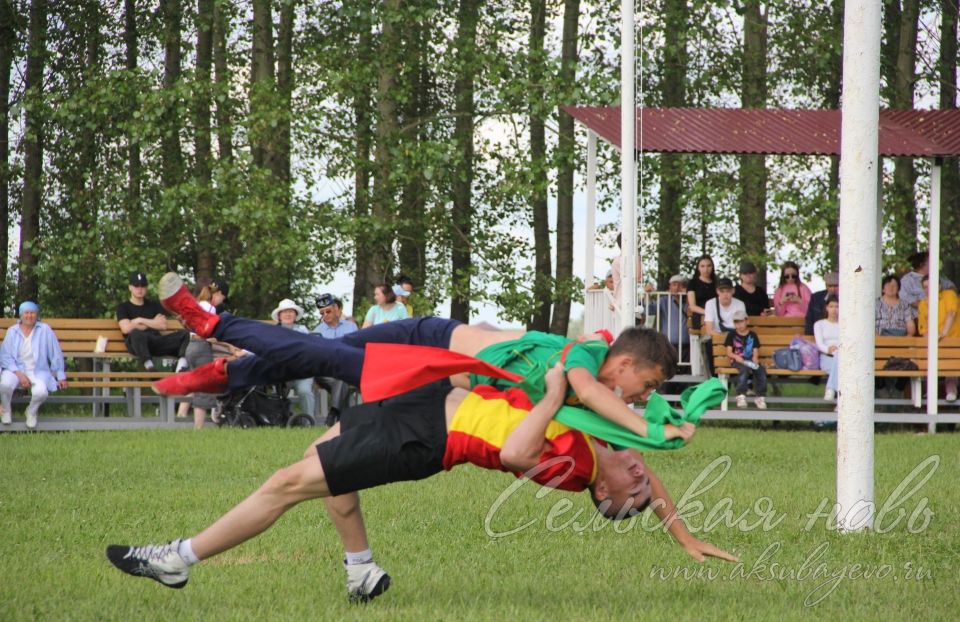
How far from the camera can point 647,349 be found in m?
5.52

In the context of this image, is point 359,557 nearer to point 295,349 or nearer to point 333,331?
point 295,349

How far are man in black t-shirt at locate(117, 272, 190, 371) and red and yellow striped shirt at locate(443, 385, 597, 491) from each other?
11320 millimetres

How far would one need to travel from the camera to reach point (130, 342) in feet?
54.7

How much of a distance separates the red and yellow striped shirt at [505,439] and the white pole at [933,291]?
A: 11.4 m

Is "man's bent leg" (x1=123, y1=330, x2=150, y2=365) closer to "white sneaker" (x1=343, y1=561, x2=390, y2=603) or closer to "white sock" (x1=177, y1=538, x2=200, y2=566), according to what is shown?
"white sneaker" (x1=343, y1=561, x2=390, y2=603)

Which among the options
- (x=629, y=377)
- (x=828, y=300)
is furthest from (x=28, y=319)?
(x=629, y=377)

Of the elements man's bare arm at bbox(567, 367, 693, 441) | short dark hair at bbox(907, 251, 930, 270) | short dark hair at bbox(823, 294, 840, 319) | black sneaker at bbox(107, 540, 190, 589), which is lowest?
black sneaker at bbox(107, 540, 190, 589)

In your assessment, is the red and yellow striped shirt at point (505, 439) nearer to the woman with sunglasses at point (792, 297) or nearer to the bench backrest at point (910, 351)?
the bench backrest at point (910, 351)

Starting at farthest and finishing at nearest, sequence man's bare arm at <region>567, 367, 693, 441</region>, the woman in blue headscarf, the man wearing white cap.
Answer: the man wearing white cap, the woman in blue headscarf, man's bare arm at <region>567, 367, 693, 441</region>

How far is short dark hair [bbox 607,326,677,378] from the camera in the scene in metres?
5.49

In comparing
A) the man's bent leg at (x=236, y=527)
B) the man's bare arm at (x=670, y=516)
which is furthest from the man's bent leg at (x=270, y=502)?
the man's bare arm at (x=670, y=516)

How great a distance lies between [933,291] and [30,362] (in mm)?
10983

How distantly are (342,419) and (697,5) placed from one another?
1605cm

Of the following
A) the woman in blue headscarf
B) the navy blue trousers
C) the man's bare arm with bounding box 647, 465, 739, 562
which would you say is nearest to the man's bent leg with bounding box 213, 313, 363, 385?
the navy blue trousers
